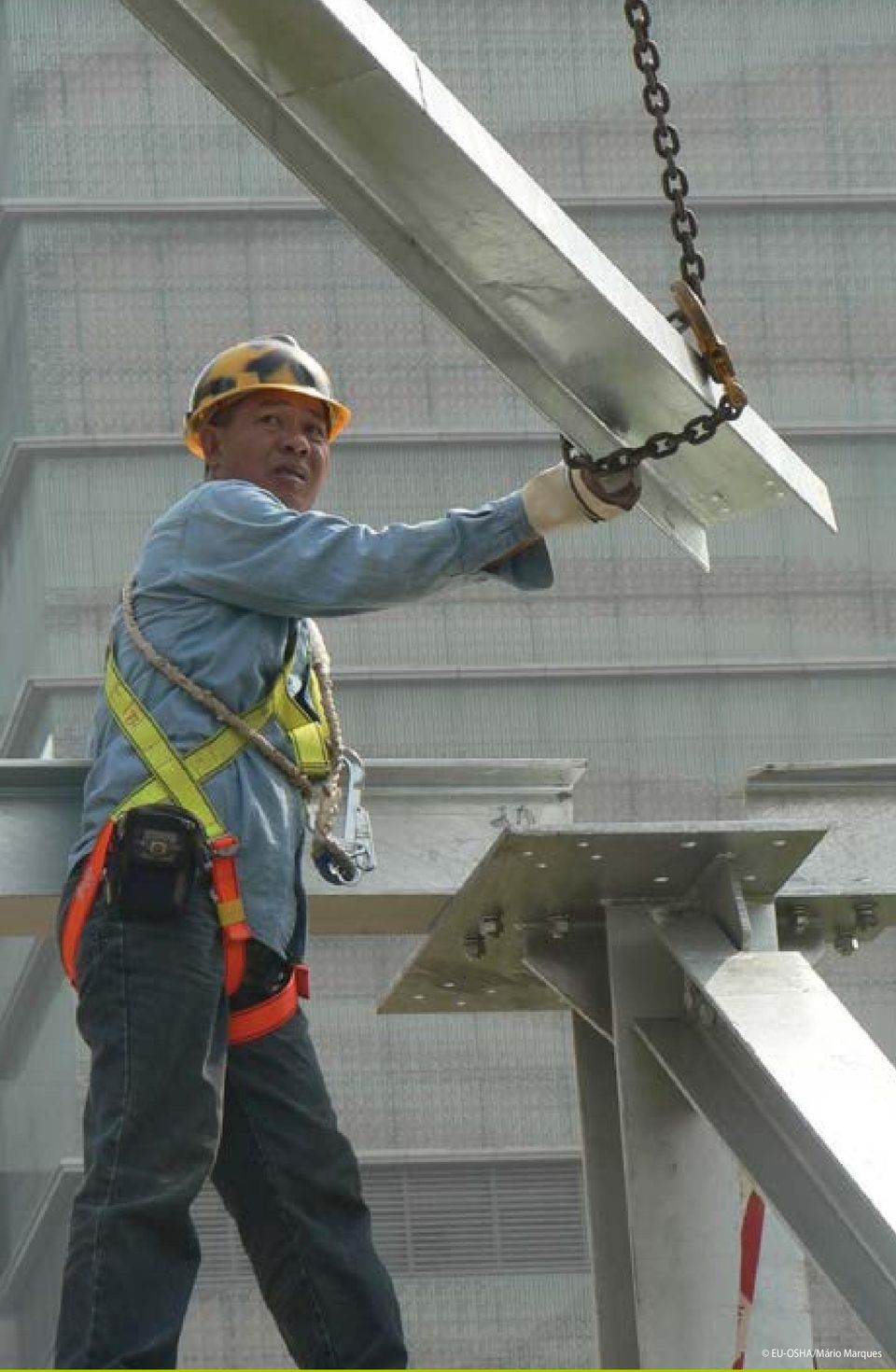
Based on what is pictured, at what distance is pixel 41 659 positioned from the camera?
16.5 meters

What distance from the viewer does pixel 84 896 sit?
16.4ft

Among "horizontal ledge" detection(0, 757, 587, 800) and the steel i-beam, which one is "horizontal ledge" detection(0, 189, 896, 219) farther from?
the steel i-beam

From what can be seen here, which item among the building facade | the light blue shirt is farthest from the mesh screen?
the light blue shirt

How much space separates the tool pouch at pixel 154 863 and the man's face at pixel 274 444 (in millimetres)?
727

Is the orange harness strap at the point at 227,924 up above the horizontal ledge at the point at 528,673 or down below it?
above

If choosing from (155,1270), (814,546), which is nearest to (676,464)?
(155,1270)

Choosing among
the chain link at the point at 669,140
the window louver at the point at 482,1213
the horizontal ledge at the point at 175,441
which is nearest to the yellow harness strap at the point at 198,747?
the chain link at the point at 669,140

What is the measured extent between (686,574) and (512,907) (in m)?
11.6

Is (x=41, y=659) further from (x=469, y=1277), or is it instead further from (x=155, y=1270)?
(x=155, y=1270)

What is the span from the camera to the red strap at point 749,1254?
5.42 metres

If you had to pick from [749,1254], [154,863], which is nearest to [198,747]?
[154,863]

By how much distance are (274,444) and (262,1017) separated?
92 centimetres

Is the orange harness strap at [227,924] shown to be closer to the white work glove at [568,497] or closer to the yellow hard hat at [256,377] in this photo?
the white work glove at [568,497]

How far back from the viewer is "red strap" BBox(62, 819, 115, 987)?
16.3ft
